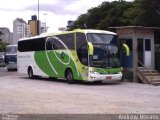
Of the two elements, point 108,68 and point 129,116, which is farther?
point 108,68

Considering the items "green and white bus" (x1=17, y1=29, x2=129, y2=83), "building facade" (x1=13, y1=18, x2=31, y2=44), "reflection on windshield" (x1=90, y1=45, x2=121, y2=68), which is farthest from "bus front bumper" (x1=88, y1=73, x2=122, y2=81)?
"building facade" (x1=13, y1=18, x2=31, y2=44)

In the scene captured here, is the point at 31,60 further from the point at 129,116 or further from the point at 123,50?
the point at 129,116

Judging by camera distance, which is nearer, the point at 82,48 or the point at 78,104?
the point at 78,104

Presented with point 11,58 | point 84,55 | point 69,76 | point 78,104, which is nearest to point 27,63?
point 69,76

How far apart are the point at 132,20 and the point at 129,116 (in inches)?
1225

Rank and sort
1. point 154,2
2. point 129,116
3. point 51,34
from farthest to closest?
point 154,2, point 51,34, point 129,116

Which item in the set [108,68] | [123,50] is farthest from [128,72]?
[108,68]

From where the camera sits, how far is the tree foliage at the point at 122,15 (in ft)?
125

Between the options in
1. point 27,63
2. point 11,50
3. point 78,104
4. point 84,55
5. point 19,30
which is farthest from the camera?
point 19,30

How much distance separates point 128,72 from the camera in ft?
93.5

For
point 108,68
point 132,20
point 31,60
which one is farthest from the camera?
point 132,20

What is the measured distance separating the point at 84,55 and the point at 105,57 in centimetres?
119

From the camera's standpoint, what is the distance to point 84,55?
25.3 meters

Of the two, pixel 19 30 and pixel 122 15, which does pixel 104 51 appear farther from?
pixel 19 30
